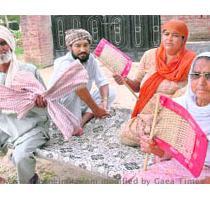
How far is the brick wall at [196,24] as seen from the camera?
8.09ft

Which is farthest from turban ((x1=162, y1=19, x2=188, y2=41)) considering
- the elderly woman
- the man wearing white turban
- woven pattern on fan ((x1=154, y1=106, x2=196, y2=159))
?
the man wearing white turban

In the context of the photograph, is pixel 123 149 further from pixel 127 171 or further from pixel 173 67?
pixel 173 67

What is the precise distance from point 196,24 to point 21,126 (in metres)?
1.04

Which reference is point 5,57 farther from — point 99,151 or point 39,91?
point 99,151

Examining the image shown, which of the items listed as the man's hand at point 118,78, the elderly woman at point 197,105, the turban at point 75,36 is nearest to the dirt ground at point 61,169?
the man's hand at point 118,78

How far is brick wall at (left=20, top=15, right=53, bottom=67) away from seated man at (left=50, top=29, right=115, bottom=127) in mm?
67

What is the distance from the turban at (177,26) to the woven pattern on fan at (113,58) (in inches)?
10.6

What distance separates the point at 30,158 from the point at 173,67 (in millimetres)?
863

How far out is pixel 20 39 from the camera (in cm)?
263
